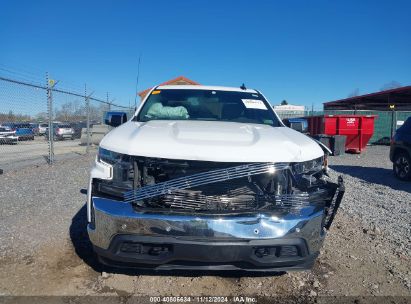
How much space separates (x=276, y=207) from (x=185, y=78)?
648 inches

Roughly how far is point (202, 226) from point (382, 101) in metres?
32.6

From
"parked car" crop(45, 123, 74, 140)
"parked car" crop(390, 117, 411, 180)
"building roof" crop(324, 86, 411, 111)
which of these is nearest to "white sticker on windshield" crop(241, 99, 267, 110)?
"parked car" crop(390, 117, 411, 180)

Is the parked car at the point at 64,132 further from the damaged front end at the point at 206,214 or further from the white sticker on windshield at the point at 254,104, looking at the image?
the damaged front end at the point at 206,214

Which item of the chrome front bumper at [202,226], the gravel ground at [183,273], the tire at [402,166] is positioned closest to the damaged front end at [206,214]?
the chrome front bumper at [202,226]

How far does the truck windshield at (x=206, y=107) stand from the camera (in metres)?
4.16

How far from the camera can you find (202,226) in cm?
248

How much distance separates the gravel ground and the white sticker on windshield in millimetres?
1767

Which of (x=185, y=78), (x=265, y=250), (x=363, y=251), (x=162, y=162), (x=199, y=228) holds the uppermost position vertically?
(x=185, y=78)

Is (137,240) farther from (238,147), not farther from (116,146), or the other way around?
(238,147)

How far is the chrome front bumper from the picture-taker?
2482 millimetres

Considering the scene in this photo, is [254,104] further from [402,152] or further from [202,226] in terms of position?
[402,152]

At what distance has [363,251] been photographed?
156 inches

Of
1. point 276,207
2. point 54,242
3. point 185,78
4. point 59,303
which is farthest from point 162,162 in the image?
point 185,78

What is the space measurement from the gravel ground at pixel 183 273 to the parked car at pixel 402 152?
3.00 meters
